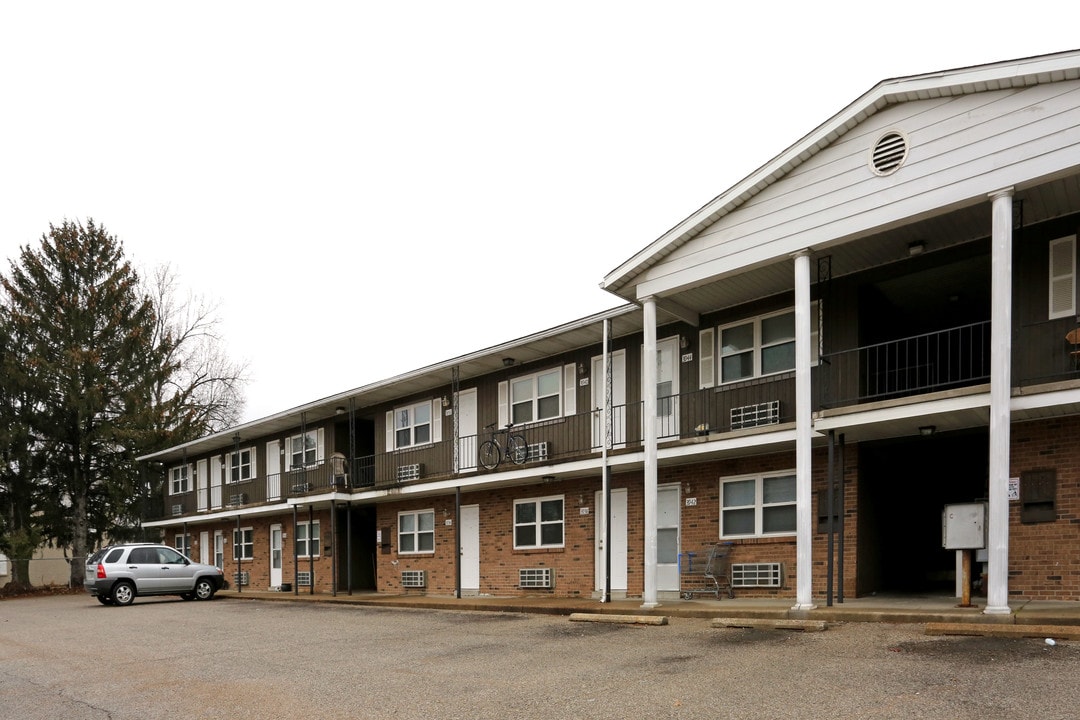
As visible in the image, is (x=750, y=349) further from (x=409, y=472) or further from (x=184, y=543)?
(x=184, y=543)

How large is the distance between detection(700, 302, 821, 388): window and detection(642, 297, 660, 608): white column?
184 cm

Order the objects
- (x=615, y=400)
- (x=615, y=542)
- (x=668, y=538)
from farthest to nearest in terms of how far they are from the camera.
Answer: (x=615, y=400) → (x=615, y=542) → (x=668, y=538)

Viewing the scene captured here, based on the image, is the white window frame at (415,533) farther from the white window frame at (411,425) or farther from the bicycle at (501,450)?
the bicycle at (501,450)

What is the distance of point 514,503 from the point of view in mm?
19438

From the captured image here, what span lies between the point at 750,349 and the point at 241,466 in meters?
21.5

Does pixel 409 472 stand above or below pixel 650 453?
below

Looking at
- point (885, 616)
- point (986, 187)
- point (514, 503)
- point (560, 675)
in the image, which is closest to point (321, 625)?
point (514, 503)

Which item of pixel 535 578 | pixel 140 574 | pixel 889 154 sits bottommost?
pixel 140 574

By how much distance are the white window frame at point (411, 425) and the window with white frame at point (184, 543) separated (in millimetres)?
13758

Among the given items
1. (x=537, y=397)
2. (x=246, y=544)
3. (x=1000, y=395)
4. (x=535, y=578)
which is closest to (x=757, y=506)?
(x=1000, y=395)

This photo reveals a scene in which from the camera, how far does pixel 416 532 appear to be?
22.3 meters

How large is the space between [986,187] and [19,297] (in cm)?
3517

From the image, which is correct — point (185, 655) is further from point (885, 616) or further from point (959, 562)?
point (959, 562)

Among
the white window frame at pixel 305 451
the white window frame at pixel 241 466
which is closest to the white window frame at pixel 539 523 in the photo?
the white window frame at pixel 305 451
